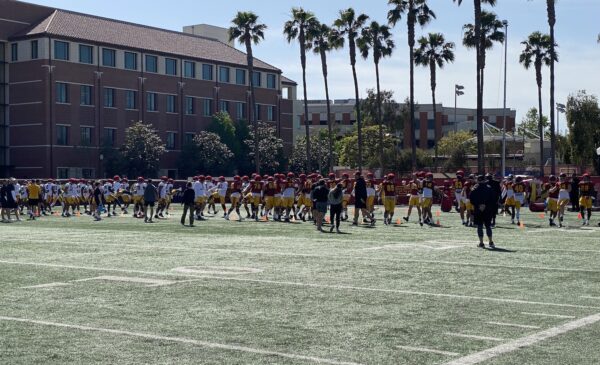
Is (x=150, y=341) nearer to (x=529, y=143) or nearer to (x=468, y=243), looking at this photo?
(x=468, y=243)

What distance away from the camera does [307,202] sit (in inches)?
1307

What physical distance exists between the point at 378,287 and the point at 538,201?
32.0m

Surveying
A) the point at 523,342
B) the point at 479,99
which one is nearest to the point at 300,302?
the point at 523,342

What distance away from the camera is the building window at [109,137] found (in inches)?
2857

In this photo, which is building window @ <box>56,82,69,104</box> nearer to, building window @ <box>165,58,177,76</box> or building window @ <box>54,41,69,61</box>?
building window @ <box>54,41,69,61</box>

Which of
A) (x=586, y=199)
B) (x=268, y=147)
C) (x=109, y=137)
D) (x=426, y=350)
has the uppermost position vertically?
(x=109, y=137)

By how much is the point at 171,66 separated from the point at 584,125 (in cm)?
3495

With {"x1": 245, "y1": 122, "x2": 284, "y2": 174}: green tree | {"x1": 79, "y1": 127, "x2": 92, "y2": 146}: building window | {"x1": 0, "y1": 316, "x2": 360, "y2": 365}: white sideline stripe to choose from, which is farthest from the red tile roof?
{"x1": 0, "y1": 316, "x2": 360, "y2": 365}: white sideline stripe

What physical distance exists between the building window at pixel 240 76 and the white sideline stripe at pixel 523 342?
252 ft

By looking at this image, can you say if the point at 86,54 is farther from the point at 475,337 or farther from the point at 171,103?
the point at 475,337

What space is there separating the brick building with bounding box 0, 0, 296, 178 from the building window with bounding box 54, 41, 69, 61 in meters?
0.08

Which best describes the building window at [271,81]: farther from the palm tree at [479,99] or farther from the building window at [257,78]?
the palm tree at [479,99]

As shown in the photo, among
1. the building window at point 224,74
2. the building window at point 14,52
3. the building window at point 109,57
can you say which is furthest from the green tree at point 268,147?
the building window at point 14,52

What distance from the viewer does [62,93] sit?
70.3m
